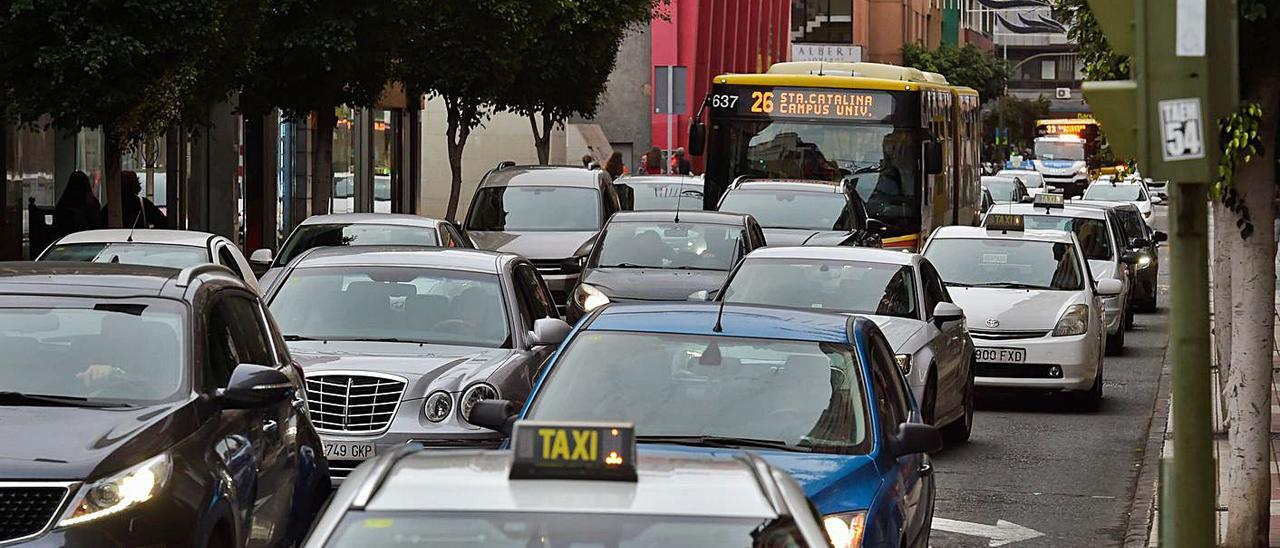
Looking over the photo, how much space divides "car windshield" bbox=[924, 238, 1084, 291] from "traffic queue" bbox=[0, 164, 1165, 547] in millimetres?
40

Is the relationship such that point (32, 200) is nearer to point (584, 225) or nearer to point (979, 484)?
point (584, 225)

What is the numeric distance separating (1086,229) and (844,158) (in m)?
3.20

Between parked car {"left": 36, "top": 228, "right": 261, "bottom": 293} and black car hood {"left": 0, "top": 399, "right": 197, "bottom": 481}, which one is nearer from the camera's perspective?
black car hood {"left": 0, "top": 399, "right": 197, "bottom": 481}

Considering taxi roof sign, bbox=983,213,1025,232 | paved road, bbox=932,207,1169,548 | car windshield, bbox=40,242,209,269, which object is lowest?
paved road, bbox=932,207,1169,548

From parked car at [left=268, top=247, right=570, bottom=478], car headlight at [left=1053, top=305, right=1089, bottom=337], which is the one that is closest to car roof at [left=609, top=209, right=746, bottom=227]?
car headlight at [left=1053, top=305, right=1089, bottom=337]

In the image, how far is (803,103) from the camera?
2695cm

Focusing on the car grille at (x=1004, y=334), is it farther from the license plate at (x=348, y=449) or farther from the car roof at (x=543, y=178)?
the car roof at (x=543, y=178)

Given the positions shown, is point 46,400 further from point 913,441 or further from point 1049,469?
point 1049,469

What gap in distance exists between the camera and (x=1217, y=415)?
56.5 ft

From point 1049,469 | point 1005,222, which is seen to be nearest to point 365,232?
point 1005,222

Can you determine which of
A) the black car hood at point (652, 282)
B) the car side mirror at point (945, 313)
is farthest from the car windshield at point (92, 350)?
the black car hood at point (652, 282)

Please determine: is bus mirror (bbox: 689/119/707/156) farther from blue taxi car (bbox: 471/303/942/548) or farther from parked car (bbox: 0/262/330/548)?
blue taxi car (bbox: 471/303/942/548)

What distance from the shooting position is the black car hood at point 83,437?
6.80 meters

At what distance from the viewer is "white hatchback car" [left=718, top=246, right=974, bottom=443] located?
1462cm
